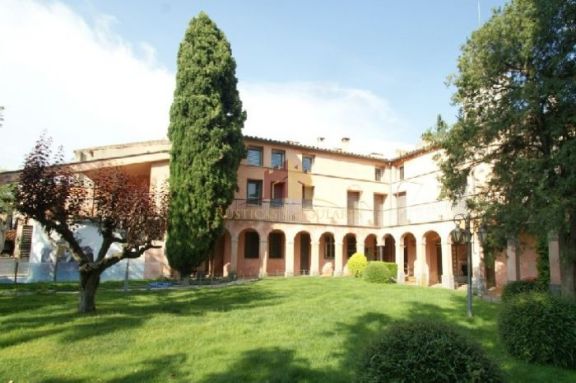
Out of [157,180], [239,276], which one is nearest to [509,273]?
[239,276]

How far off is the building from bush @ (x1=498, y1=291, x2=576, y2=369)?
14.8m

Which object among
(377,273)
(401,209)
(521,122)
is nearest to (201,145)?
(377,273)

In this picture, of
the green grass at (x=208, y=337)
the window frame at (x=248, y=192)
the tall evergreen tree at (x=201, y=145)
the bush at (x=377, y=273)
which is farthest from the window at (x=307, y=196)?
the green grass at (x=208, y=337)

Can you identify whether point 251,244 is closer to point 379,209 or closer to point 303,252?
point 303,252

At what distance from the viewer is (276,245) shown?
26.1m

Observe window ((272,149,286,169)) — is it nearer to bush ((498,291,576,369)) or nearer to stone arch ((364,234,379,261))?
stone arch ((364,234,379,261))

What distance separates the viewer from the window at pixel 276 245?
2581 centimetres

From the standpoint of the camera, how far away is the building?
22734mm

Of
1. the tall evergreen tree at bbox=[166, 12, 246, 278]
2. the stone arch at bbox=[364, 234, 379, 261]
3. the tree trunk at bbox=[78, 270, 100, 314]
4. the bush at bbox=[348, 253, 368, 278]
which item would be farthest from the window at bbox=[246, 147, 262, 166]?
the tree trunk at bbox=[78, 270, 100, 314]

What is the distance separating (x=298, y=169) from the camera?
85.9ft

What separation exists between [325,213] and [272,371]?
2056cm

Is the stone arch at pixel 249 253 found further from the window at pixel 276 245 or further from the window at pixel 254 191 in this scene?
the window at pixel 254 191

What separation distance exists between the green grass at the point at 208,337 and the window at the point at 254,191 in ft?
38.1

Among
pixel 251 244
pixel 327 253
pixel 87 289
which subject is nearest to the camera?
pixel 87 289
